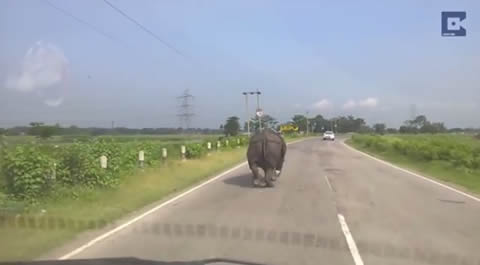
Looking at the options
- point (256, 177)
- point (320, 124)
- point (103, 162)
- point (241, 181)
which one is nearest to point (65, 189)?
point (103, 162)

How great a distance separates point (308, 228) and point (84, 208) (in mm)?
5214

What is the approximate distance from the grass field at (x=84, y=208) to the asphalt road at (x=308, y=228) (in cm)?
84

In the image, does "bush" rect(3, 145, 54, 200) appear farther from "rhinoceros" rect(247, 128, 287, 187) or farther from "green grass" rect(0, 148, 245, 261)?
"rhinoceros" rect(247, 128, 287, 187)

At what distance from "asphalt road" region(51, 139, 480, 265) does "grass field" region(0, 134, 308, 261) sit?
84 centimetres

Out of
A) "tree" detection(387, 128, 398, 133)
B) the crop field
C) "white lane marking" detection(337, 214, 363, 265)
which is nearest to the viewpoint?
"white lane marking" detection(337, 214, 363, 265)

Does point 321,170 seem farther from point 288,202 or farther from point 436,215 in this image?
point 436,215

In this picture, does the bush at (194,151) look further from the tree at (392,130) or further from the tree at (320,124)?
the tree at (320,124)

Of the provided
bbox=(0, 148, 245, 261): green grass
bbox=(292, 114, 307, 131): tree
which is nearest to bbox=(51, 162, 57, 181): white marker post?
bbox=(0, 148, 245, 261): green grass

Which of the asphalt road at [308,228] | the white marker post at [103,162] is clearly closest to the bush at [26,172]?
the asphalt road at [308,228]

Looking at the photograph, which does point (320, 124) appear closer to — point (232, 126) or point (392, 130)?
point (392, 130)

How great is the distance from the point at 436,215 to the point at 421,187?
288 inches

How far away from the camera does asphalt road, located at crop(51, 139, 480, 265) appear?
9.02m

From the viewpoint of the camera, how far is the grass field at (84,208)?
32.0 ft

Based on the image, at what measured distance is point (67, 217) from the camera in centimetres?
1252
